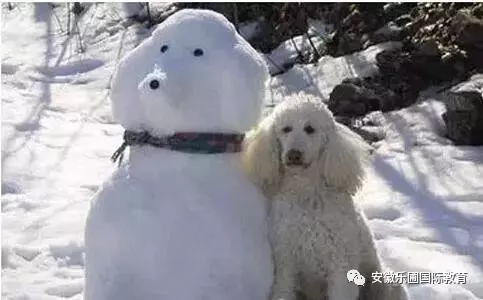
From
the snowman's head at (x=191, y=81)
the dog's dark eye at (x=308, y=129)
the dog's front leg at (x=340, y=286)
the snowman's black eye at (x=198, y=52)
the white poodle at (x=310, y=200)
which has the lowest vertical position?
the dog's front leg at (x=340, y=286)

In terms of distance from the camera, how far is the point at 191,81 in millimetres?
2924

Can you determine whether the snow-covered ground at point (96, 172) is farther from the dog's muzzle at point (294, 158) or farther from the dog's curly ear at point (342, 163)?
the dog's muzzle at point (294, 158)

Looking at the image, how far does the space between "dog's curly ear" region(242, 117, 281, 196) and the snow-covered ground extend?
3.13 feet

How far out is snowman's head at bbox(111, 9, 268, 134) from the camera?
2.91 m

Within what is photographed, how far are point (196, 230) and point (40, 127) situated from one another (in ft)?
11.7

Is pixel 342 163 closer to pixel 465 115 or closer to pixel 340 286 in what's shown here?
pixel 340 286

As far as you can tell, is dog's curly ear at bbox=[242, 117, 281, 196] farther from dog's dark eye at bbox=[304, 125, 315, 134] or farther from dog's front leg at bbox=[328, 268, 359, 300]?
dog's front leg at bbox=[328, 268, 359, 300]

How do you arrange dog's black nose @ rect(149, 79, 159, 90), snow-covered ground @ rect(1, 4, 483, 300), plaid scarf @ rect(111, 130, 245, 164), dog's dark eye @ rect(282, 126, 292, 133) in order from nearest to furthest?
dog's black nose @ rect(149, 79, 159, 90)
plaid scarf @ rect(111, 130, 245, 164)
dog's dark eye @ rect(282, 126, 292, 133)
snow-covered ground @ rect(1, 4, 483, 300)

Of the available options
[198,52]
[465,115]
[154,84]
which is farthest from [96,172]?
[154,84]

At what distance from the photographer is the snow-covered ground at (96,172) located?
397 cm

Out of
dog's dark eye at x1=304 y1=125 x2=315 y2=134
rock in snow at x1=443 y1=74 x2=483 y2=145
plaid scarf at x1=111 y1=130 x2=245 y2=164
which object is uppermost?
dog's dark eye at x1=304 y1=125 x2=315 y2=134

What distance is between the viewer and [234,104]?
9.82ft

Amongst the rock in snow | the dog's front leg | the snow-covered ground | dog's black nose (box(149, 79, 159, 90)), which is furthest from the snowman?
the rock in snow

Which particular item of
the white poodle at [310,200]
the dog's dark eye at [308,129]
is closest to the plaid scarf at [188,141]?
the white poodle at [310,200]
